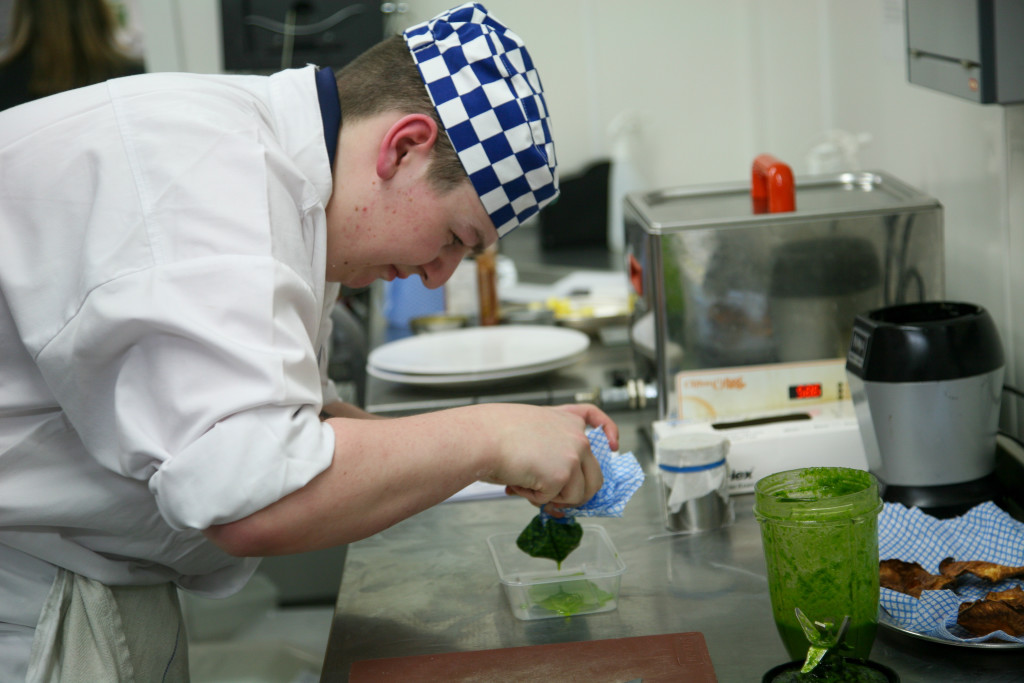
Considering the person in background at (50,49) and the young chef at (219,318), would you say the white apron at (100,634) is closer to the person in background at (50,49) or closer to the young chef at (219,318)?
the young chef at (219,318)

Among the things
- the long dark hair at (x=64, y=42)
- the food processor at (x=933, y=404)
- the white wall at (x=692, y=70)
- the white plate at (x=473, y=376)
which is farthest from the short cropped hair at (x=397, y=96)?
the long dark hair at (x=64, y=42)

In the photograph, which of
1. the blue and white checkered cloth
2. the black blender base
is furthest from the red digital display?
the blue and white checkered cloth

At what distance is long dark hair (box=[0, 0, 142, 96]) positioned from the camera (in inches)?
147

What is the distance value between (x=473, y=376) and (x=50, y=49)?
275cm

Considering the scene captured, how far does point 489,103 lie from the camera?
1093mm

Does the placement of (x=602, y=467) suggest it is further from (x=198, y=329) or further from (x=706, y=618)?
(x=198, y=329)

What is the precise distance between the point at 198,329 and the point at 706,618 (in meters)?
0.63

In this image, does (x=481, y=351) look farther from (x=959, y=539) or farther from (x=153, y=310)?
(x=153, y=310)

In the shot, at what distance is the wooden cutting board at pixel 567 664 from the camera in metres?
0.98

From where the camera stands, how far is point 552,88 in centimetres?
386

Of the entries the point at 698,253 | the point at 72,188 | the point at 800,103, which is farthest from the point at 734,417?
the point at 800,103

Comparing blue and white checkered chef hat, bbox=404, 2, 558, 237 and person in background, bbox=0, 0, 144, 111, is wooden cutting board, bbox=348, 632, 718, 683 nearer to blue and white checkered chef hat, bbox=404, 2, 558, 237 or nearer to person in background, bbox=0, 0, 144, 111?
blue and white checkered chef hat, bbox=404, 2, 558, 237

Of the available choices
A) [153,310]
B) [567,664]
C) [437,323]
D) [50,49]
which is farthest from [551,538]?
[50,49]

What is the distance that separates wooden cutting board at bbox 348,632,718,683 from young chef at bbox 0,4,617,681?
6.2 inches
